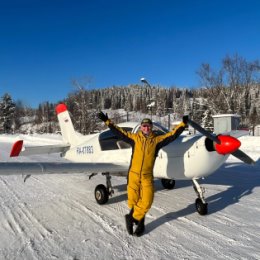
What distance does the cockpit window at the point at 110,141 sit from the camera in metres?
7.68

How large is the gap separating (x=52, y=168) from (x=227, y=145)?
338cm

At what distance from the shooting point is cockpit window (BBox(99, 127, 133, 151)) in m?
7.68

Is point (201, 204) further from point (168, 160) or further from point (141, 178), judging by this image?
point (141, 178)

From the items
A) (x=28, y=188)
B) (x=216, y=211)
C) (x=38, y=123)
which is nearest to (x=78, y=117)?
(x=28, y=188)

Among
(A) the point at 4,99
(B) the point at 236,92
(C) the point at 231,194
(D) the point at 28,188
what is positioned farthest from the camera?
(A) the point at 4,99

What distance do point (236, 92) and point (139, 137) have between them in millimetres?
35404

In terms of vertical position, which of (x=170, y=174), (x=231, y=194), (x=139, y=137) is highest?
(x=139, y=137)

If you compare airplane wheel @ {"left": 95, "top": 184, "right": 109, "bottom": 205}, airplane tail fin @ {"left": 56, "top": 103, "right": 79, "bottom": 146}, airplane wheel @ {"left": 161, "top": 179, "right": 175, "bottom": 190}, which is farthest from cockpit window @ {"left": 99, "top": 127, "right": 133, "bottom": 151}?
airplane tail fin @ {"left": 56, "top": 103, "right": 79, "bottom": 146}

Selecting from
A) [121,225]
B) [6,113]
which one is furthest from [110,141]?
[6,113]

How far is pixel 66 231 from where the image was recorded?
5102 millimetres

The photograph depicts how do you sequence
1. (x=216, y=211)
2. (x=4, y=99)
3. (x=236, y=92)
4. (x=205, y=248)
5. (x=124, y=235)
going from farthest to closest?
(x=4, y=99)
(x=236, y=92)
(x=216, y=211)
(x=124, y=235)
(x=205, y=248)

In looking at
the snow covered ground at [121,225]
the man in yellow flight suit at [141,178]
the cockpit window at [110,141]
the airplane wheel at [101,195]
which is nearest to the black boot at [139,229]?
the man in yellow flight suit at [141,178]

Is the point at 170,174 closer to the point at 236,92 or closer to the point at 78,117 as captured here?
the point at 236,92

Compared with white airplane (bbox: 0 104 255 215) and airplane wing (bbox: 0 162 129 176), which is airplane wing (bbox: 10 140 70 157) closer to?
white airplane (bbox: 0 104 255 215)
